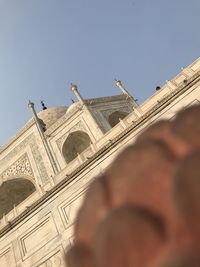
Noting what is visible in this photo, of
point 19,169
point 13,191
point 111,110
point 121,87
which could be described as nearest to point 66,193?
point 19,169

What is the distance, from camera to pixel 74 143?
739 inches

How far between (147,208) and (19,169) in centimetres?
1874

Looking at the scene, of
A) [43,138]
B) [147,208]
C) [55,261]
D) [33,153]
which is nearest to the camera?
[147,208]

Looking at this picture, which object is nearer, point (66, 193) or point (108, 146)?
point (66, 193)

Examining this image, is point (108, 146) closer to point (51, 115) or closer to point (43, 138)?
point (43, 138)

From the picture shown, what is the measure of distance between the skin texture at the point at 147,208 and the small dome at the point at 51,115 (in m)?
23.4

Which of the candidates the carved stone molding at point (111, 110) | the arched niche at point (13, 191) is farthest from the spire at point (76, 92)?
the arched niche at point (13, 191)

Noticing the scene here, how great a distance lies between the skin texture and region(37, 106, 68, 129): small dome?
76.7 ft

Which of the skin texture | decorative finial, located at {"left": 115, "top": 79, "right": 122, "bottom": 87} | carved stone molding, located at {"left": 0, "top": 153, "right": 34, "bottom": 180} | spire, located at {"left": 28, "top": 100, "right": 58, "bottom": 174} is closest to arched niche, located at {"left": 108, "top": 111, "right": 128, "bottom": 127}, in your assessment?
decorative finial, located at {"left": 115, "top": 79, "right": 122, "bottom": 87}

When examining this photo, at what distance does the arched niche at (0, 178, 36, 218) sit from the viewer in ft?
62.6

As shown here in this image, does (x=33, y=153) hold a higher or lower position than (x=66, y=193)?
higher

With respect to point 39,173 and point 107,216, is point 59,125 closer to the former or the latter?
point 39,173

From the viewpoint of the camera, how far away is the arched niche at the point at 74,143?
60.3 ft

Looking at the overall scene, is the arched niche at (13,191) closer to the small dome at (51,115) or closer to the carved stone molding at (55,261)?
the small dome at (51,115)
